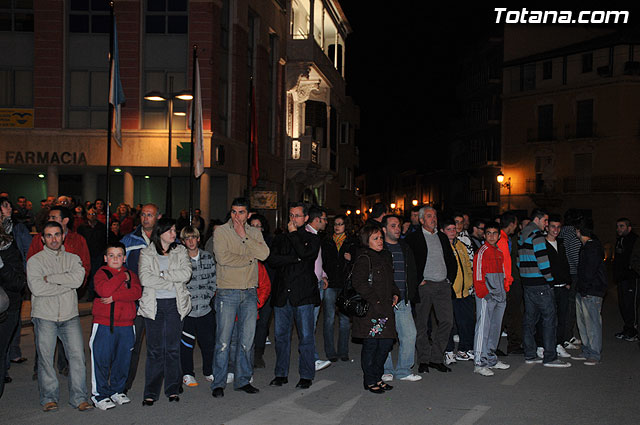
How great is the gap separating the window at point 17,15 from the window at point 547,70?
34.4 metres

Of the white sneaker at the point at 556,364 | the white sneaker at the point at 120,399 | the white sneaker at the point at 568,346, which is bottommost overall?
the white sneaker at the point at 568,346

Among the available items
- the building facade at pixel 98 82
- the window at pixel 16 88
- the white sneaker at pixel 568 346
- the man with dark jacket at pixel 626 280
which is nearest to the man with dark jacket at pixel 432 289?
the white sneaker at pixel 568 346

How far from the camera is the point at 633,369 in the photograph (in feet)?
30.2

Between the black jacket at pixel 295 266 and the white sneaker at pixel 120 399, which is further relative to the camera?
the black jacket at pixel 295 266

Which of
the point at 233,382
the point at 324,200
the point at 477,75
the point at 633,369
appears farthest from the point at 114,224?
the point at 477,75

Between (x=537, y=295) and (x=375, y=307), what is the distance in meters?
2.86

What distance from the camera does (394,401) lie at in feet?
24.3

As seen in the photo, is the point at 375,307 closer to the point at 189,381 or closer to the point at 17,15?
the point at 189,381

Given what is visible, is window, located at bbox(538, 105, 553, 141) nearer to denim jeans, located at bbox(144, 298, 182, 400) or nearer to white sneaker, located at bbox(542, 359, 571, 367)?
white sneaker, located at bbox(542, 359, 571, 367)

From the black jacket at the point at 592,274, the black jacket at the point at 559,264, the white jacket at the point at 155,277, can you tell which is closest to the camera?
the white jacket at the point at 155,277

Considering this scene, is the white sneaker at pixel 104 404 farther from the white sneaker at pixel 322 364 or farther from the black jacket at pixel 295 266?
the white sneaker at pixel 322 364

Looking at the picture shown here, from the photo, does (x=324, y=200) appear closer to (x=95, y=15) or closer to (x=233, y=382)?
(x=95, y=15)

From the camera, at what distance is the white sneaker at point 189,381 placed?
26.4ft

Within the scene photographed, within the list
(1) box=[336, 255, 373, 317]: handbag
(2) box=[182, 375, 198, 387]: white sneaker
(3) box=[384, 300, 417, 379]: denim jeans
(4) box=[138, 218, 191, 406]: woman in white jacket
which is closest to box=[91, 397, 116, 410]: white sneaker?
(4) box=[138, 218, 191, 406]: woman in white jacket
